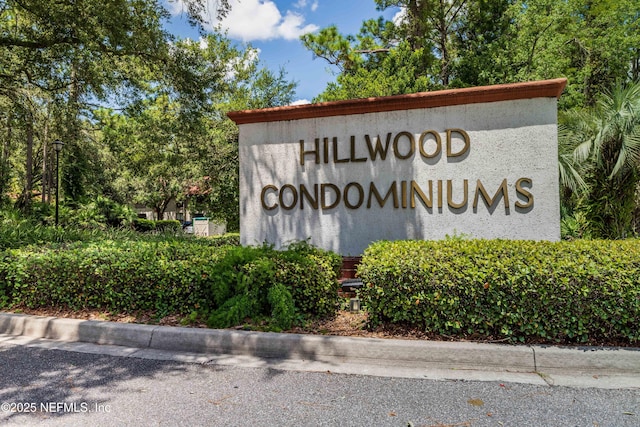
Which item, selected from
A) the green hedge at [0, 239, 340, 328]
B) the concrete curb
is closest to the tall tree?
the concrete curb

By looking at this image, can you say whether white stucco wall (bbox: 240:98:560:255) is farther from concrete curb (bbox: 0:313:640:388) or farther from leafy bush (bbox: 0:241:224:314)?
concrete curb (bbox: 0:313:640:388)

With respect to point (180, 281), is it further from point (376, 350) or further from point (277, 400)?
point (376, 350)

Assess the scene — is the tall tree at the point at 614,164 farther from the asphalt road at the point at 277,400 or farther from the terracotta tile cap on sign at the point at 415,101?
the asphalt road at the point at 277,400

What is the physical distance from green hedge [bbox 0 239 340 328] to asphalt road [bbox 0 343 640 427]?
97 cm

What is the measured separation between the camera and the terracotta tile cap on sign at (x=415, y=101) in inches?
217

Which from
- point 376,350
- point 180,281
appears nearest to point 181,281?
point 180,281

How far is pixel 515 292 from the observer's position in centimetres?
364

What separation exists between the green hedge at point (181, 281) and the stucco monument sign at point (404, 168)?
139 centimetres

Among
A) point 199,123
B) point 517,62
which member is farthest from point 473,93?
point 517,62

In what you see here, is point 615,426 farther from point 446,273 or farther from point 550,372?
point 446,273

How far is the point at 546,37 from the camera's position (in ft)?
57.5

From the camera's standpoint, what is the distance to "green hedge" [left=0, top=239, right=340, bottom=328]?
4453mm

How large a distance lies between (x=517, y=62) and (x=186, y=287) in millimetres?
17769

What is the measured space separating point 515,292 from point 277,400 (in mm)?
2372
